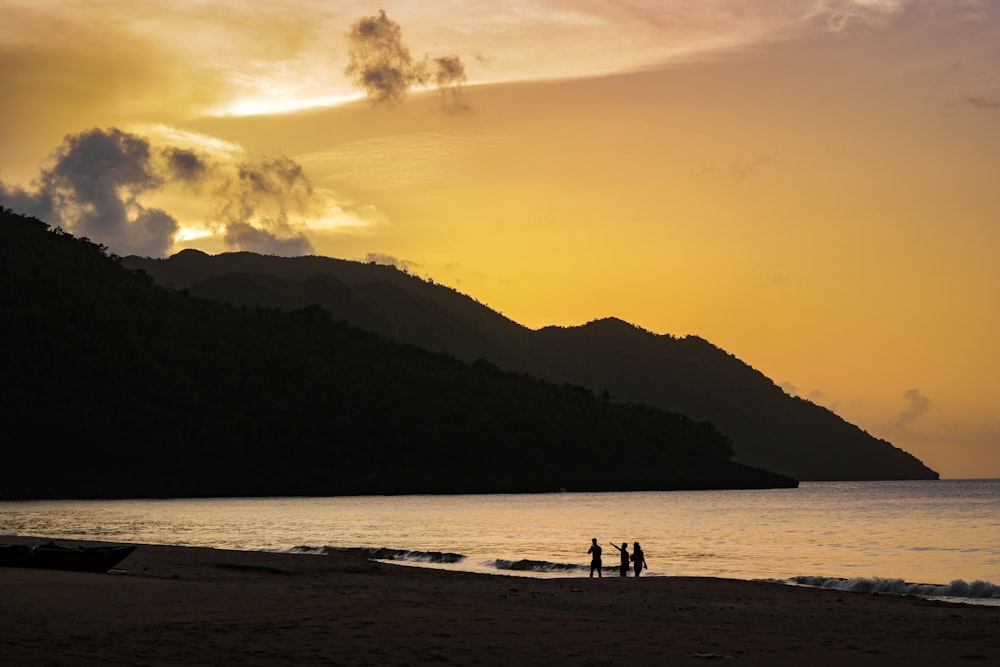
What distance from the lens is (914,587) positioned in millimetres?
46469

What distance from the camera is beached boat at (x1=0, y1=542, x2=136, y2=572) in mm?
42562

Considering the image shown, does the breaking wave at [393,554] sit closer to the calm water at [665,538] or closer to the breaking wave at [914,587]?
the calm water at [665,538]

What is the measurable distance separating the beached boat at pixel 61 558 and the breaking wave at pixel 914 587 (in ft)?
93.8

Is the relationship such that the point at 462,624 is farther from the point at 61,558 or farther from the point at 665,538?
the point at 665,538

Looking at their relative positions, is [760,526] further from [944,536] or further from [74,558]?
[74,558]

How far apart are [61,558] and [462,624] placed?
2203 cm

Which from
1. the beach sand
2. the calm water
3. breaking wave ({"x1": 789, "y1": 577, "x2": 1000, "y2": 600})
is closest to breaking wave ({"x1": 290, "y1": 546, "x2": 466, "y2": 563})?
the calm water

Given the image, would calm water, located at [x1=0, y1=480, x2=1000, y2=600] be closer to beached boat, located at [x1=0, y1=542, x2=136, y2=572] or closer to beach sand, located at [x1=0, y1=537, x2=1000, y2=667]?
beach sand, located at [x1=0, y1=537, x2=1000, y2=667]

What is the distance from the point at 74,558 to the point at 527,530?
220 ft

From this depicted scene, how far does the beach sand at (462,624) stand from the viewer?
73.9ft

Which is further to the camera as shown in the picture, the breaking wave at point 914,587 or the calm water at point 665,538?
the calm water at point 665,538

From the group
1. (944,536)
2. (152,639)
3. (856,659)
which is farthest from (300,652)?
(944,536)

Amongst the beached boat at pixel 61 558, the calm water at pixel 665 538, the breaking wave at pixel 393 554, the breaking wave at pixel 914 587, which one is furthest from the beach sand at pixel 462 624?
the breaking wave at pixel 393 554

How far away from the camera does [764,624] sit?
3025 cm
